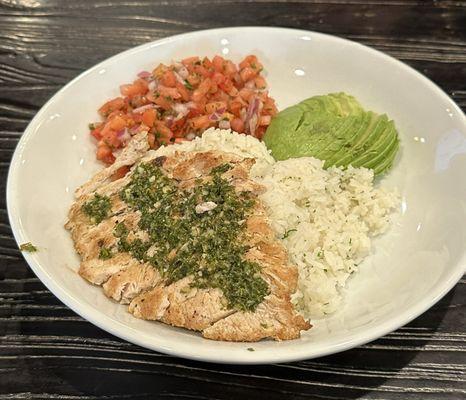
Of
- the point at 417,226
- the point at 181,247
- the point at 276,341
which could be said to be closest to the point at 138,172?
the point at 181,247

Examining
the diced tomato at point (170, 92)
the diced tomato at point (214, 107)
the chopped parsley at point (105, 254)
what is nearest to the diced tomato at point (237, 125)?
the diced tomato at point (214, 107)

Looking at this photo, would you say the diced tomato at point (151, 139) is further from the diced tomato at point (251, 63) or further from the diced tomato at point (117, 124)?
the diced tomato at point (251, 63)

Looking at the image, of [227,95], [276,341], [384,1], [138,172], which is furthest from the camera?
[384,1]

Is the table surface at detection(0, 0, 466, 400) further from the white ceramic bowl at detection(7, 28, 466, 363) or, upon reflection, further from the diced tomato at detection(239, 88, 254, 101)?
the diced tomato at detection(239, 88, 254, 101)

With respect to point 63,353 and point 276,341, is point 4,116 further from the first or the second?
point 276,341

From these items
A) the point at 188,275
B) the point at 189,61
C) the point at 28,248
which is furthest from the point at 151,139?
the point at 188,275

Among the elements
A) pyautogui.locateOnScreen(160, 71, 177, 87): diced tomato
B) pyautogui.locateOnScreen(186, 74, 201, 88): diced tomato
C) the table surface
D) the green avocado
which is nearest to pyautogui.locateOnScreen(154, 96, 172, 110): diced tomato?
pyautogui.locateOnScreen(160, 71, 177, 87): diced tomato

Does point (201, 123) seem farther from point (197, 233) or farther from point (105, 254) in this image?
point (105, 254)
